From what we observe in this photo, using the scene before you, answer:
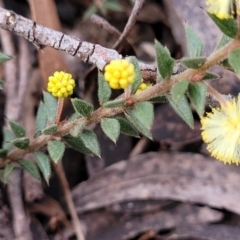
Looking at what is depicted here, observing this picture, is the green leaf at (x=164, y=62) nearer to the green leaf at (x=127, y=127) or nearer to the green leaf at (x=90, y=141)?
the green leaf at (x=127, y=127)

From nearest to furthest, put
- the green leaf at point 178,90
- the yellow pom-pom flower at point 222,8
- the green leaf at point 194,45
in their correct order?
the yellow pom-pom flower at point 222,8
the green leaf at point 178,90
the green leaf at point 194,45

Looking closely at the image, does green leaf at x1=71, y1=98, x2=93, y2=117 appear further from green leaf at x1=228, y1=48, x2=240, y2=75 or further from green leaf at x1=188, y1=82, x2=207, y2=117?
green leaf at x1=228, y1=48, x2=240, y2=75

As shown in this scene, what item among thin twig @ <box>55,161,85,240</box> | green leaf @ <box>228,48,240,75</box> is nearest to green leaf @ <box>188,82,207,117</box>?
green leaf @ <box>228,48,240,75</box>

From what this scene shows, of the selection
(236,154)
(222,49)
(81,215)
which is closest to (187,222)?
(81,215)

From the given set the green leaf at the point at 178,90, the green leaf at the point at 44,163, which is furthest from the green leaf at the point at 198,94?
the green leaf at the point at 44,163

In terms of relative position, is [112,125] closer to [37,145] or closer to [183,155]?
[37,145]

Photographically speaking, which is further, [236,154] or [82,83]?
[82,83]
